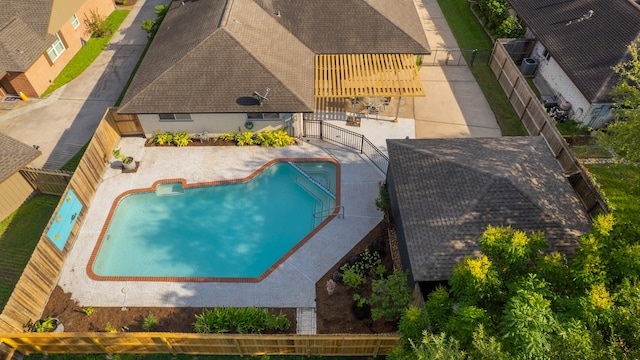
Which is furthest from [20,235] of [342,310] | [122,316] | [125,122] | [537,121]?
[537,121]

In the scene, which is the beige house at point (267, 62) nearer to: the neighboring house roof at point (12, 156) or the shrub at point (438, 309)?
the neighboring house roof at point (12, 156)

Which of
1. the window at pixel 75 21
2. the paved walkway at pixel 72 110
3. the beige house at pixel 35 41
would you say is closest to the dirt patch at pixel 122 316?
the paved walkway at pixel 72 110

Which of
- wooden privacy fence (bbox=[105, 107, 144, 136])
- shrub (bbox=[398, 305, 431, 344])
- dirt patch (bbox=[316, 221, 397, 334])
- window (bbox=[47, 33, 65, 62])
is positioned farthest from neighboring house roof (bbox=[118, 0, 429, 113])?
shrub (bbox=[398, 305, 431, 344])

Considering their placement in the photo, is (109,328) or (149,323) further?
(149,323)

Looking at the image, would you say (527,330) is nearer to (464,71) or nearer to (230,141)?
(230,141)

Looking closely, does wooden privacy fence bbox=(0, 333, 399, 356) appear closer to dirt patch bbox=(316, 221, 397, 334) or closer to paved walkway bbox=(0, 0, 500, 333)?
dirt patch bbox=(316, 221, 397, 334)

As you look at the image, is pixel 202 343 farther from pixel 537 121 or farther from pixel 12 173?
pixel 537 121

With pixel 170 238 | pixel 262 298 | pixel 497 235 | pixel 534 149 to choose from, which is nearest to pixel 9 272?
pixel 170 238
